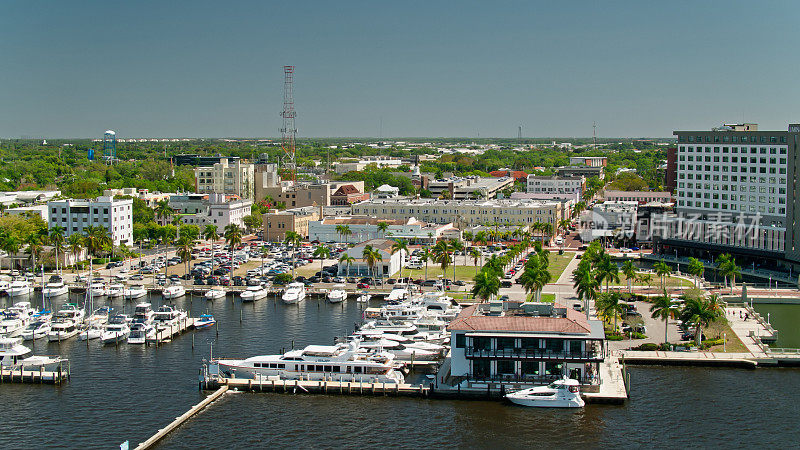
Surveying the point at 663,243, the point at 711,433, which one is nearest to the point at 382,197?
the point at 663,243

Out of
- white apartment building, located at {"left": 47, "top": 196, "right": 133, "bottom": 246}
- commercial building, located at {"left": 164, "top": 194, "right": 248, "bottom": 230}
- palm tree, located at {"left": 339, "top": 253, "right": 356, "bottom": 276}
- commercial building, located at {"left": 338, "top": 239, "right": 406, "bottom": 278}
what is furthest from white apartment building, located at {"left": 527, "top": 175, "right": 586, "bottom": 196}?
white apartment building, located at {"left": 47, "top": 196, "right": 133, "bottom": 246}

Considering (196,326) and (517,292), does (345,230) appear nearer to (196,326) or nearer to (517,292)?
(517,292)

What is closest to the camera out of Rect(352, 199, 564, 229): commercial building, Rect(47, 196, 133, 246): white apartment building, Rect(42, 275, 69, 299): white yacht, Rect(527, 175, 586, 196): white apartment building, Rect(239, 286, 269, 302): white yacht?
Rect(239, 286, 269, 302): white yacht

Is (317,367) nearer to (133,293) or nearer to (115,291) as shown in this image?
(133,293)

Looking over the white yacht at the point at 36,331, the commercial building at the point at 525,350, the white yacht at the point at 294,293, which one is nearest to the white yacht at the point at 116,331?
the white yacht at the point at 36,331

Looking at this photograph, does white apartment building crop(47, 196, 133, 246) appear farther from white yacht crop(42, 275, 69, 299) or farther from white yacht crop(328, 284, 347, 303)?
white yacht crop(328, 284, 347, 303)

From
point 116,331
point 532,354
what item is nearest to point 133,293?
point 116,331
